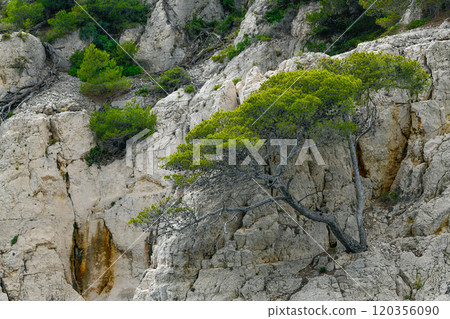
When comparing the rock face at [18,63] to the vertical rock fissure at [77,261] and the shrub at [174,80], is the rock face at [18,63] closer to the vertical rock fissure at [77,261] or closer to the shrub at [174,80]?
the shrub at [174,80]

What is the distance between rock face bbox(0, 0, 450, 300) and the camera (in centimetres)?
1513

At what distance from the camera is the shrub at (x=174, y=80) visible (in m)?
27.8

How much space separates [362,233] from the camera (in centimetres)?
1559

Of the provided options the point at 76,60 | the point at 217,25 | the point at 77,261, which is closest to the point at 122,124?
the point at 77,261

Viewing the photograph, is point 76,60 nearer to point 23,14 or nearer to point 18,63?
point 18,63

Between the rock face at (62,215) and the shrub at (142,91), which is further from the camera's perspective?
the shrub at (142,91)

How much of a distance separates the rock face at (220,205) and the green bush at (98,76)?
0.90 m

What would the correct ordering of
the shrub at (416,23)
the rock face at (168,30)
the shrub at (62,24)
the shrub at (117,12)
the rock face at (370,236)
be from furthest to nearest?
the shrub at (117,12) < the rock face at (168,30) < the shrub at (62,24) < the shrub at (416,23) < the rock face at (370,236)

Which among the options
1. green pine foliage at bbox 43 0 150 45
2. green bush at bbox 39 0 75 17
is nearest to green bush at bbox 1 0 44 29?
green bush at bbox 39 0 75 17

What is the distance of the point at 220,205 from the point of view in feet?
57.1

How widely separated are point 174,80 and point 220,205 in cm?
1262

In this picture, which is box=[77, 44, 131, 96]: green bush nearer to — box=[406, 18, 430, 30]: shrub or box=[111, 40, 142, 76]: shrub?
box=[111, 40, 142, 76]: shrub

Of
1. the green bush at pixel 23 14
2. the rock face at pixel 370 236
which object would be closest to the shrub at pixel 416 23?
the rock face at pixel 370 236

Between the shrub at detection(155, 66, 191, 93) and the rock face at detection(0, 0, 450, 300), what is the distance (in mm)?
1007
